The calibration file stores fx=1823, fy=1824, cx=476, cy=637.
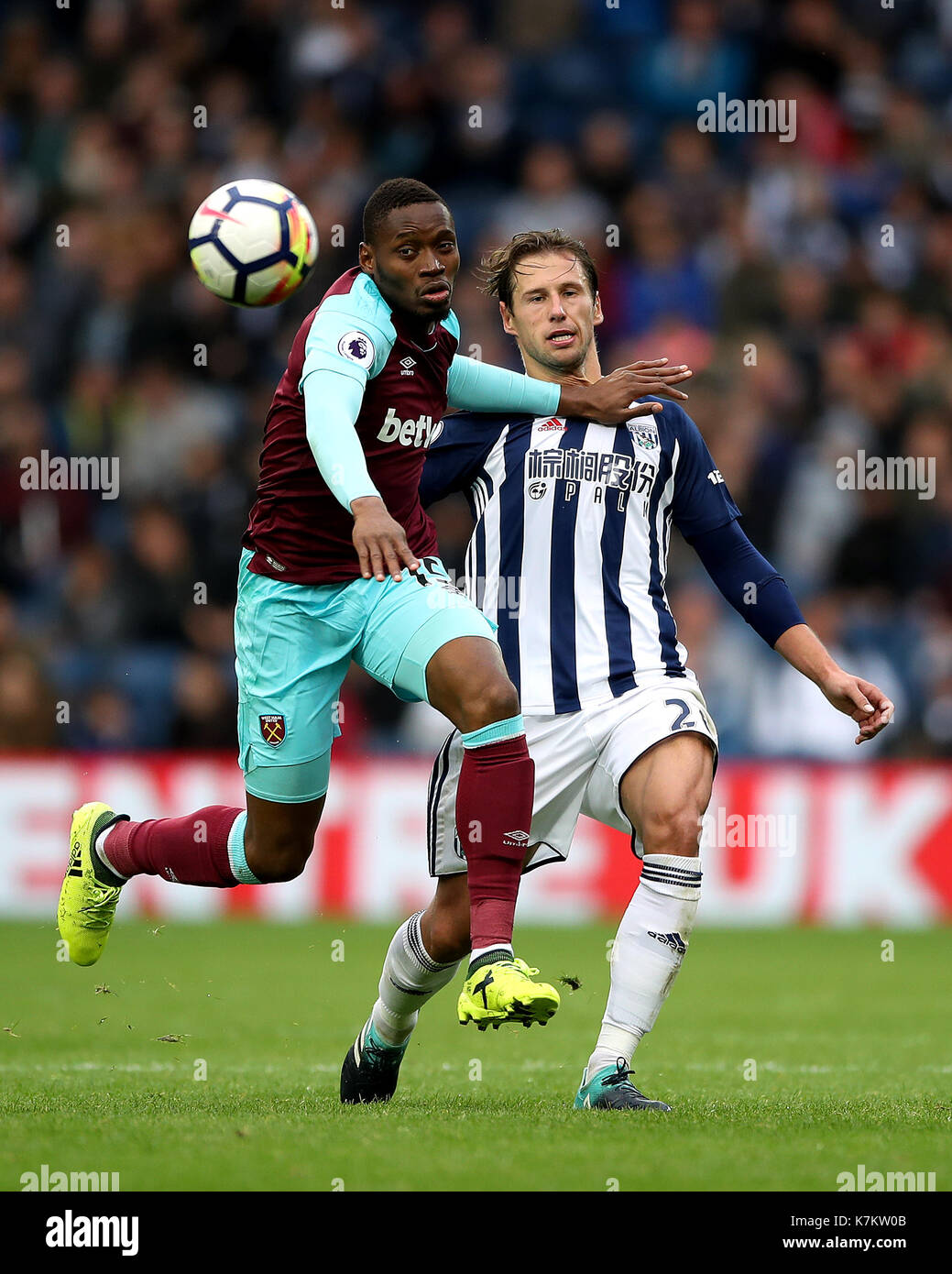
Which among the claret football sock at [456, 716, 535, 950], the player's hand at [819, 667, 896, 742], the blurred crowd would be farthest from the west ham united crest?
the blurred crowd

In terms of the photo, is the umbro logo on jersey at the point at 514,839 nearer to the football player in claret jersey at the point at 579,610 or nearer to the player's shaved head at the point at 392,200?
the football player in claret jersey at the point at 579,610

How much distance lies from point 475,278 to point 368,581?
29.3 feet

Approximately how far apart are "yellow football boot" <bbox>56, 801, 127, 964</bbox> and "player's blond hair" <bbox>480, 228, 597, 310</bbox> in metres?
2.17

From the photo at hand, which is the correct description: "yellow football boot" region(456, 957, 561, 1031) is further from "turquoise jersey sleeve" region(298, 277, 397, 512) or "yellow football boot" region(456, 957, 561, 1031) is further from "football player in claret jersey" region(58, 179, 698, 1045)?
"turquoise jersey sleeve" region(298, 277, 397, 512)

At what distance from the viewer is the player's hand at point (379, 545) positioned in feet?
15.4

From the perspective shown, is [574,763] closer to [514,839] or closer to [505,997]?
[514,839]

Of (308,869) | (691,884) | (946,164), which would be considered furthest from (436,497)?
(946,164)

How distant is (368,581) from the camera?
5.34 meters

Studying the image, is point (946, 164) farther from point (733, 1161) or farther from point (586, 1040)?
point (733, 1161)

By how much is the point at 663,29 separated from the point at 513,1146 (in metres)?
13.5

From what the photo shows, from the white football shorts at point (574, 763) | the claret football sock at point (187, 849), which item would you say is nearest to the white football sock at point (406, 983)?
the white football shorts at point (574, 763)

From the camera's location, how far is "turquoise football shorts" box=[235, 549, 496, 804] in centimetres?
524

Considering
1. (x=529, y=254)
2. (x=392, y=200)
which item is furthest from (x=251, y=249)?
(x=529, y=254)

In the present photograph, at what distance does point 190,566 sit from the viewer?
12.4m
